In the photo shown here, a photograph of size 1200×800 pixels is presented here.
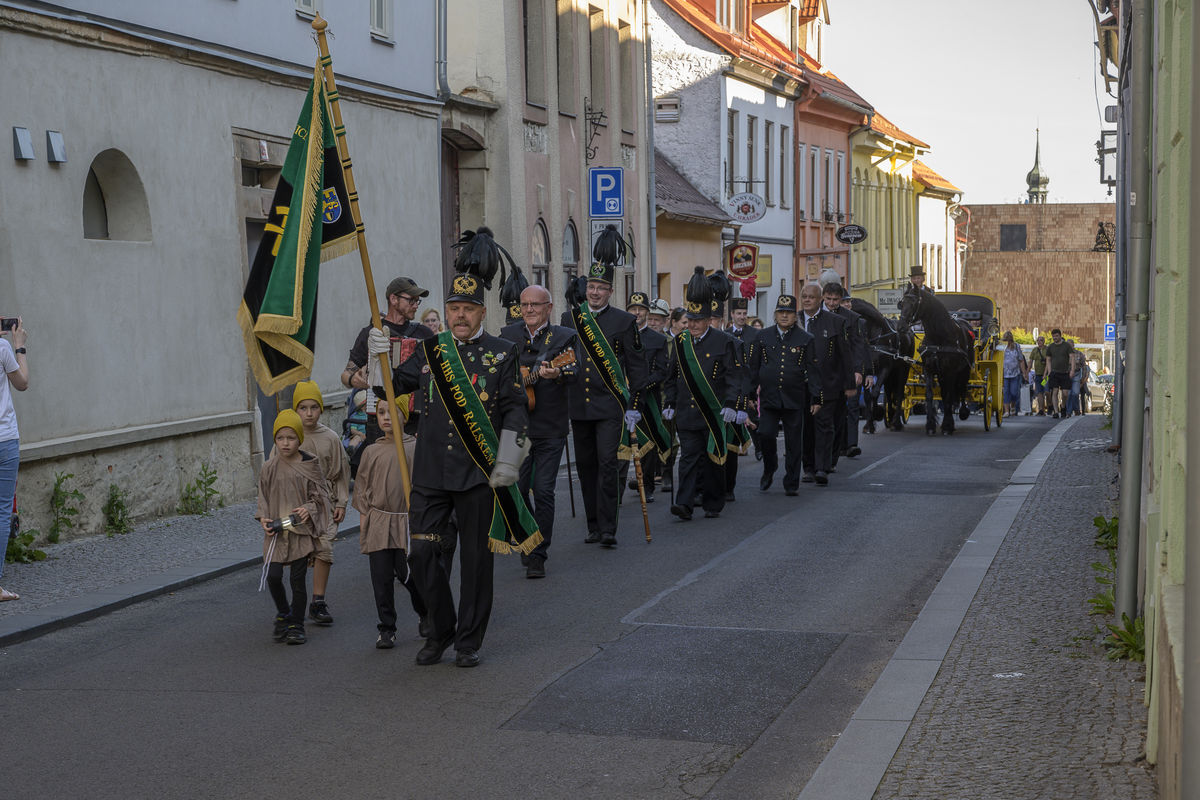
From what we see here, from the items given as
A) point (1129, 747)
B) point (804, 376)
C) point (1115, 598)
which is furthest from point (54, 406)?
point (1129, 747)

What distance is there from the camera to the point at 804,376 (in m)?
15.5

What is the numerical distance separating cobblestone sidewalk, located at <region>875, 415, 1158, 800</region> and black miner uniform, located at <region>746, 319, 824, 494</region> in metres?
4.90

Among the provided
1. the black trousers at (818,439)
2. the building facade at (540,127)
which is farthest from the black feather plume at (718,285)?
the building facade at (540,127)

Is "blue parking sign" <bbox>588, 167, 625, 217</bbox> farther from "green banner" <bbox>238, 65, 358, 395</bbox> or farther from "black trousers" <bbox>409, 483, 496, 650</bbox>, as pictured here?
"black trousers" <bbox>409, 483, 496, 650</bbox>

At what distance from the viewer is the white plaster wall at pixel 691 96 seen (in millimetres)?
38250

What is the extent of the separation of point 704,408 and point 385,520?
5.48 m

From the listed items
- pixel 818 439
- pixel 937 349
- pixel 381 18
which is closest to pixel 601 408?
pixel 818 439

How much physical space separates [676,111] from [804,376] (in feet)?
78.6

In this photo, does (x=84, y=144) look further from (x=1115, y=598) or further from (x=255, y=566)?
(x=1115, y=598)

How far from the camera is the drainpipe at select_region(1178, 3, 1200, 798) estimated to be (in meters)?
3.57

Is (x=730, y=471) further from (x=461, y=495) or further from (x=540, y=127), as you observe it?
(x=540, y=127)

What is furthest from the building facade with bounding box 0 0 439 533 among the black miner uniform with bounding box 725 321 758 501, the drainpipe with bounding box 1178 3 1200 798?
the drainpipe with bounding box 1178 3 1200 798

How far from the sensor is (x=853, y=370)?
17266 mm

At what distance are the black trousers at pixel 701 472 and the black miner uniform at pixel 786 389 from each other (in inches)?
67.3
